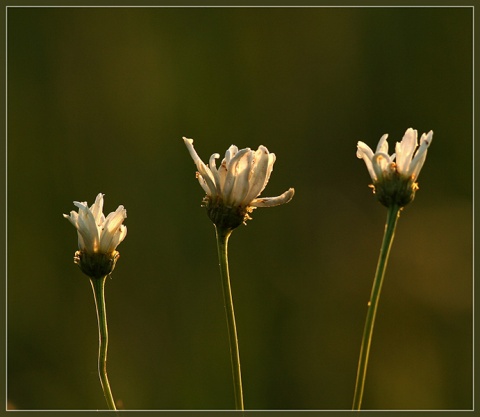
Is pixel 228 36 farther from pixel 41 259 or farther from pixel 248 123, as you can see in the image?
pixel 41 259

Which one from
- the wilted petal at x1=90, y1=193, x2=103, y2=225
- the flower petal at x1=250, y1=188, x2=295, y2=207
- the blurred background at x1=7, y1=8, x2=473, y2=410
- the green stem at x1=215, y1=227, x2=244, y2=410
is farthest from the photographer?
the blurred background at x1=7, y1=8, x2=473, y2=410

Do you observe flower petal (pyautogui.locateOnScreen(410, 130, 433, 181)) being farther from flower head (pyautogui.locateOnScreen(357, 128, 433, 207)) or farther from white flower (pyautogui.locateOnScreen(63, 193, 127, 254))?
white flower (pyautogui.locateOnScreen(63, 193, 127, 254))

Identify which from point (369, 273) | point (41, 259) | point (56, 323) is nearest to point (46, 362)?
point (56, 323)

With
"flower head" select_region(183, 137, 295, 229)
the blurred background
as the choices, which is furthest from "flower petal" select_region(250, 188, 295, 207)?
the blurred background

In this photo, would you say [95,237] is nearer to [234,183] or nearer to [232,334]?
[234,183]

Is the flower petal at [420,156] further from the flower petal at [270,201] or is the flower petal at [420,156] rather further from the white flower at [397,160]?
the flower petal at [270,201]

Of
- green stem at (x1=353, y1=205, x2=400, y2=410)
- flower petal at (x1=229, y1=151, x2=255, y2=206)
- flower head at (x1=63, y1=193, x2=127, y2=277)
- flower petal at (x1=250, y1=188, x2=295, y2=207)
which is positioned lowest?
green stem at (x1=353, y1=205, x2=400, y2=410)

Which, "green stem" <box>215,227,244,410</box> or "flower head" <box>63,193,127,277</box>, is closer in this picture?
"green stem" <box>215,227,244,410</box>
